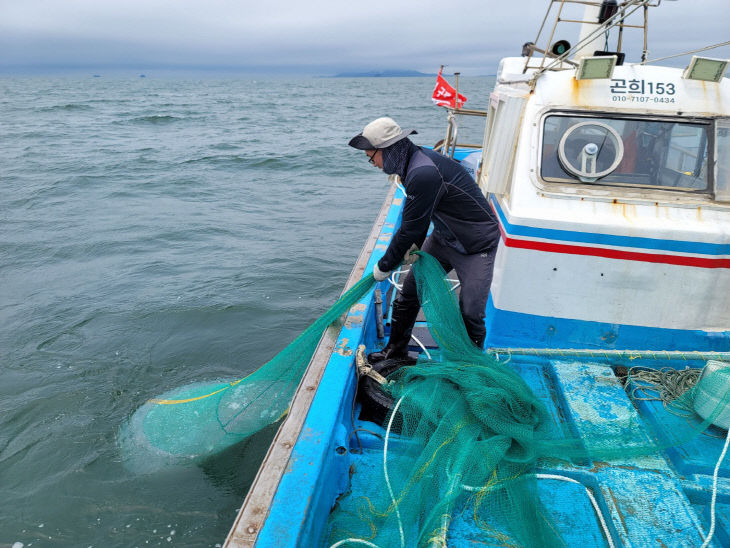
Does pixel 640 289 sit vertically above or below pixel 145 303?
above

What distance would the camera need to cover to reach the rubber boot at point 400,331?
149 inches

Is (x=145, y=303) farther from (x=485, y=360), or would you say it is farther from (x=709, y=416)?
(x=709, y=416)

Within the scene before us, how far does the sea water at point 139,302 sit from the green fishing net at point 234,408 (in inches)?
9.9

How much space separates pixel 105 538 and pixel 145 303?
4426 millimetres

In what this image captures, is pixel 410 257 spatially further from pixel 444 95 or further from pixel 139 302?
pixel 139 302

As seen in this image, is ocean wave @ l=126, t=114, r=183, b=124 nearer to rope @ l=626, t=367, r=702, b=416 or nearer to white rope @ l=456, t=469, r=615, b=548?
rope @ l=626, t=367, r=702, b=416

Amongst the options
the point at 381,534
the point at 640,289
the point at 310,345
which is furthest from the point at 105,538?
the point at 640,289

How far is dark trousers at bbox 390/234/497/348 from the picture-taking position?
11.8ft

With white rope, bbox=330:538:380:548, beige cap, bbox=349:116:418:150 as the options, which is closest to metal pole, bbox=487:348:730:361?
beige cap, bbox=349:116:418:150

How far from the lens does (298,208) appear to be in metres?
13.3

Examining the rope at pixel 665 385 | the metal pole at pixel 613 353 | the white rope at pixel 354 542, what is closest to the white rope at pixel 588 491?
the white rope at pixel 354 542

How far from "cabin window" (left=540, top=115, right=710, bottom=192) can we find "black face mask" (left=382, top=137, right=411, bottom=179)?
145cm

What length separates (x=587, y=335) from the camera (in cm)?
414

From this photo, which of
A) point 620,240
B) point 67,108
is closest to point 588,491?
point 620,240
